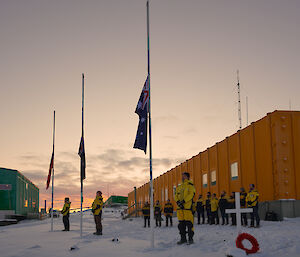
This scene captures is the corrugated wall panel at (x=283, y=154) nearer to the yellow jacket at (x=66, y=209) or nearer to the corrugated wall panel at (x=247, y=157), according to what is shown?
the corrugated wall panel at (x=247, y=157)

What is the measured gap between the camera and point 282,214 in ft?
56.7

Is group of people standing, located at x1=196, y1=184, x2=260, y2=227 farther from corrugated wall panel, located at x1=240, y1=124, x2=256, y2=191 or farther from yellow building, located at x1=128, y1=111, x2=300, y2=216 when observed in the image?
corrugated wall panel, located at x1=240, y1=124, x2=256, y2=191

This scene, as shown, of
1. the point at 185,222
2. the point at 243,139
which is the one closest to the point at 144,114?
the point at 185,222

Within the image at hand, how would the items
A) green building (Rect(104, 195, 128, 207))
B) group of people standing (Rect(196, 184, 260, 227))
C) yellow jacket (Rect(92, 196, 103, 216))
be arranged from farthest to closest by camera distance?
green building (Rect(104, 195, 128, 207)) → yellow jacket (Rect(92, 196, 103, 216)) → group of people standing (Rect(196, 184, 260, 227))

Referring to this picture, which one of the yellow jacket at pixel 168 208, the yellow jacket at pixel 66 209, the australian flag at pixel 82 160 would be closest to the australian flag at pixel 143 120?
the australian flag at pixel 82 160

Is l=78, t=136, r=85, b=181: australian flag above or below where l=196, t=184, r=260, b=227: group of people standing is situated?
above

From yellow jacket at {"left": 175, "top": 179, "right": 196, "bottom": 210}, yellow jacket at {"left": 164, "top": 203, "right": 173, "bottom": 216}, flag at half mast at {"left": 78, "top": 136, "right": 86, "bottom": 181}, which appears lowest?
yellow jacket at {"left": 164, "top": 203, "right": 173, "bottom": 216}

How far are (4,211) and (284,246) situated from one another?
135ft

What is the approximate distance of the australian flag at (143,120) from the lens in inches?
439

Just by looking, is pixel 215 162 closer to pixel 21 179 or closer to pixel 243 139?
pixel 243 139

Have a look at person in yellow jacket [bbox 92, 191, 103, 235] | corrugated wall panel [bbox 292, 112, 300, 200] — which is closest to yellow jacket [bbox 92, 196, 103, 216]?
person in yellow jacket [bbox 92, 191, 103, 235]

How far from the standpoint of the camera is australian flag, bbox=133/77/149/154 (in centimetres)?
1115

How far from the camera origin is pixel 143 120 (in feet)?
36.7

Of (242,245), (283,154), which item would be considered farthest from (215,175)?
(242,245)
